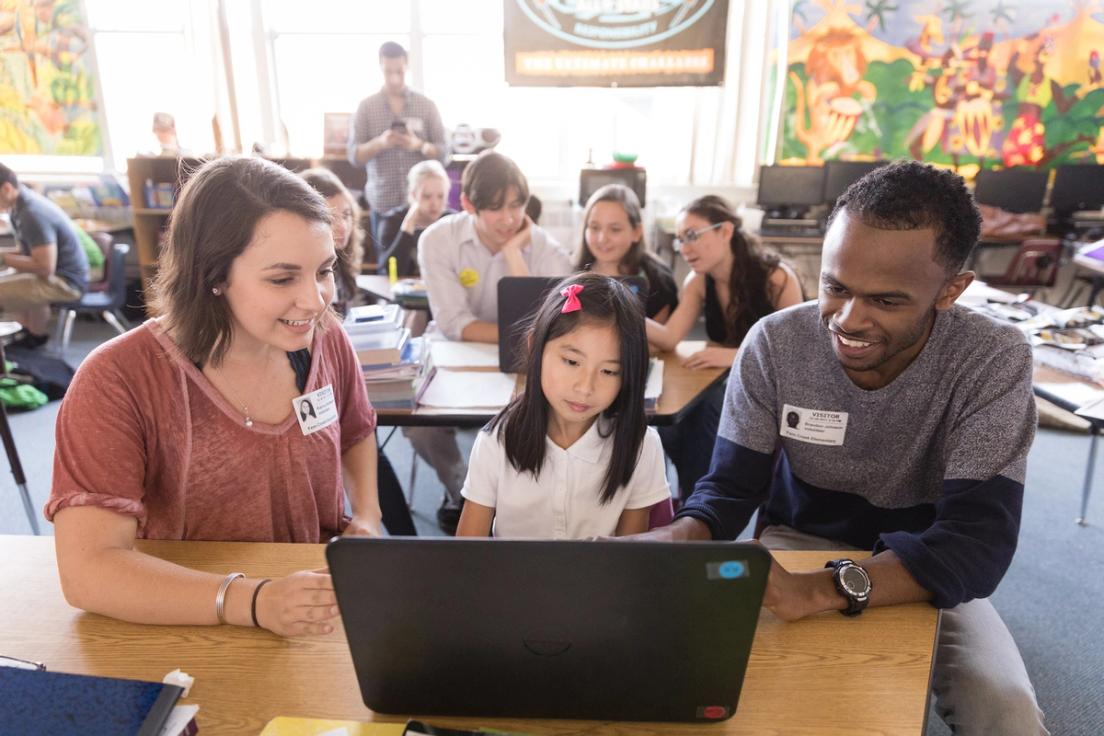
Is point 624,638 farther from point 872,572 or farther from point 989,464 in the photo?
point 989,464

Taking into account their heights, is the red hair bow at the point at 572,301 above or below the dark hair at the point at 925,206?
below

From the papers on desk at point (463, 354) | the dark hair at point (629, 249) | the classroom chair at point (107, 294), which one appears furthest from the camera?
the classroom chair at point (107, 294)

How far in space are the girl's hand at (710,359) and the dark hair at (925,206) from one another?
40.8 inches

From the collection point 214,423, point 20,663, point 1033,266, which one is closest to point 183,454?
point 214,423

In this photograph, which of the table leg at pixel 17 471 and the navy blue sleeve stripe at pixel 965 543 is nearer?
the navy blue sleeve stripe at pixel 965 543

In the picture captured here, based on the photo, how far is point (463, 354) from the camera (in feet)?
7.62

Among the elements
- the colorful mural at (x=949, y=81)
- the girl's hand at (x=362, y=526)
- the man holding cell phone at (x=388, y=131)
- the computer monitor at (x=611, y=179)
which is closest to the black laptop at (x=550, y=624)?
the girl's hand at (x=362, y=526)

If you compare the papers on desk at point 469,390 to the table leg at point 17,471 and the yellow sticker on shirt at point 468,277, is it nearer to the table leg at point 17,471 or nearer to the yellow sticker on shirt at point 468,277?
the yellow sticker on shirt at point 468,277

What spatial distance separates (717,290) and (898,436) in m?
1.31

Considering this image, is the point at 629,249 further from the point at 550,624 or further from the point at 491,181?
the point at 550,624

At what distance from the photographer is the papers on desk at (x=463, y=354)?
2217mm

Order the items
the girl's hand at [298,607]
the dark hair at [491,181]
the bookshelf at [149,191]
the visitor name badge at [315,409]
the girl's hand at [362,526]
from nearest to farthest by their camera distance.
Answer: the girl's hand at [298,607] → the visitor name badge at [315,409] → the girl's hand at [362,526] → the dark hair at [491,181] → the bookshelf at [149,191]

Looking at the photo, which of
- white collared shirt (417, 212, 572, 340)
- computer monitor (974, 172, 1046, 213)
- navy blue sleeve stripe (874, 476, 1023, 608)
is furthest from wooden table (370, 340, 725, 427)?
computer monitor (974, 172, 1046, 213)

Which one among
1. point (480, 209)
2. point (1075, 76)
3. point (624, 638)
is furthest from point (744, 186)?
point (624, 638)
